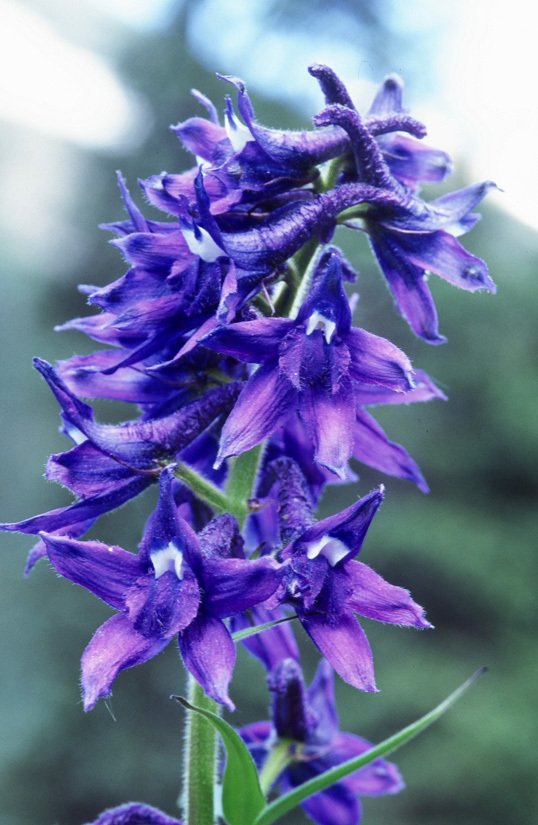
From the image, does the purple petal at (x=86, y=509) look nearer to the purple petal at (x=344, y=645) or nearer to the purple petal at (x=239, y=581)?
the purple petal at (x=239, y=581)

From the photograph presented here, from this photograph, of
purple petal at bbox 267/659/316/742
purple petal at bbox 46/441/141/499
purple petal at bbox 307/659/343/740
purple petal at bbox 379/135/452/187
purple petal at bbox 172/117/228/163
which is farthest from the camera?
purple petal at bbox 307/659/343/740

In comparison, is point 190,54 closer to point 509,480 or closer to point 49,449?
point 49,449

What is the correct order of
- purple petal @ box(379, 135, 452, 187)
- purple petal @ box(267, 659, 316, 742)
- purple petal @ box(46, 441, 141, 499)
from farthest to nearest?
purple petal @ box(267, 659, 316, 742)
purple petal @ box(379, 135, 452, 187)
purple petal @ box(46, 441, 141, 499)

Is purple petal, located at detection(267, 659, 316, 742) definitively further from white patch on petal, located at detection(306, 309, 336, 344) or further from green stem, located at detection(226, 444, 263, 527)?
white patch on petal, located at detection(306, 309, 336, 344)

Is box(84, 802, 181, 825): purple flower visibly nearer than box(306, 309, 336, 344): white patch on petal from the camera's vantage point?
No

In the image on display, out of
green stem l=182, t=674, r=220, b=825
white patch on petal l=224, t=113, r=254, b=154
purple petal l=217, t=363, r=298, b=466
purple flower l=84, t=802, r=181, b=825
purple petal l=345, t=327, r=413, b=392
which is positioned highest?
white patch on petal l=224, t=113, r=254, b=154

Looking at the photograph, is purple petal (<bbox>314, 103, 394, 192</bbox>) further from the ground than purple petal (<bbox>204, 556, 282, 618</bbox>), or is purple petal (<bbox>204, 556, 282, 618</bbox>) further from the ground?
purple petal (<bbox>314, 103, 394, 192</bbox>)

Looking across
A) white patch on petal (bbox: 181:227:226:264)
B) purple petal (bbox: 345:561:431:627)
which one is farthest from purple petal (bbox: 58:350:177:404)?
purple petal (bbox: 345:561:431:627)
